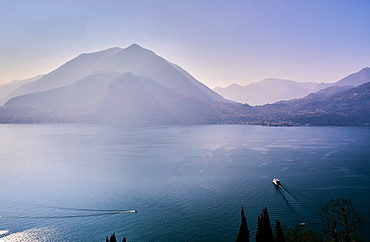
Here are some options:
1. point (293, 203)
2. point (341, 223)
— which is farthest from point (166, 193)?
point (341, 223)

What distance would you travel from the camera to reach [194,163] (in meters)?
77.1

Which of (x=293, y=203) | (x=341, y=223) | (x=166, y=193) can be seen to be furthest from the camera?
(x=166, y=193)

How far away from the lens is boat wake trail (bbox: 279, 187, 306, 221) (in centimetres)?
3950

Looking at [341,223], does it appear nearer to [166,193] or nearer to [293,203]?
[293,203]

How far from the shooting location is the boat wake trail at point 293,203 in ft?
130

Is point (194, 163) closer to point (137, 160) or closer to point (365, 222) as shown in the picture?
point (137, 160)

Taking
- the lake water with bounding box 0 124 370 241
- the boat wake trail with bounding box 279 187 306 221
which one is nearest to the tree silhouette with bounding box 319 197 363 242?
the lake water with bounding box 0 124 370 241

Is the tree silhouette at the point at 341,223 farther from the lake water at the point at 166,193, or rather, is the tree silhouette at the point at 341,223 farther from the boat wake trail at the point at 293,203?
the boat wake trail at the point at 293,203

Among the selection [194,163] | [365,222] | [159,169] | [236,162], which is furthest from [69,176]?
[365,222]

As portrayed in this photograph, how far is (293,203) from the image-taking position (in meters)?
43.1

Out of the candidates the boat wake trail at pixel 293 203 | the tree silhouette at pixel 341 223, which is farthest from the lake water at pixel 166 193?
the tree silhouette at pixel 341 223

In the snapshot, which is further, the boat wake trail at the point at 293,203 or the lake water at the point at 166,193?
the boat wake trail at the point at 293,203

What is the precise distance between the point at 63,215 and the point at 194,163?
142ft

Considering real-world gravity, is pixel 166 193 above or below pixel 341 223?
above
